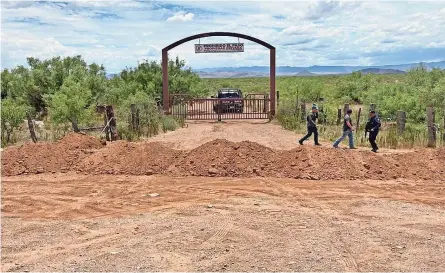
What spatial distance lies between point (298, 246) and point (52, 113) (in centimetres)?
1370

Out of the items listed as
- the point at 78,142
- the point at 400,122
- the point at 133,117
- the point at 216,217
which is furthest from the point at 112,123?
the point at 400,122

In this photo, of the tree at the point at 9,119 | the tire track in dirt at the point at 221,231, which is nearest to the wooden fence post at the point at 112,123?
the tree at the point at 9,119

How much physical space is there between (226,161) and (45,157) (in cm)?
539

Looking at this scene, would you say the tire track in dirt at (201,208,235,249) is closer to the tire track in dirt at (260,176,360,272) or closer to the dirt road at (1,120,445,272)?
the dirt road at (1,120,445,272)

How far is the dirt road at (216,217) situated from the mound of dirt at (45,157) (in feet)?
0.12

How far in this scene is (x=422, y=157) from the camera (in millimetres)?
13164

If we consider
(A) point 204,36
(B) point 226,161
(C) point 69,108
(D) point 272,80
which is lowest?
(B) point 226,161

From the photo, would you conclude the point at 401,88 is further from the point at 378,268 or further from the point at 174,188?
the point at 378,268

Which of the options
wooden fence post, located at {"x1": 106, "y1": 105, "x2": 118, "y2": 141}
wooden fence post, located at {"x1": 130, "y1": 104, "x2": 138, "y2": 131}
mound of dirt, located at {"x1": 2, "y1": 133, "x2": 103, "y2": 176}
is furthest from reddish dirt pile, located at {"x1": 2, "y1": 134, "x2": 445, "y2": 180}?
wooden fence post, located at {"x1": 130, "y1": 104, "x2": 138, "y2": 131}

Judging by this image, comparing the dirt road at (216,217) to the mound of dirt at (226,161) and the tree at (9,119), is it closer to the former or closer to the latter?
the mound of dirt at (226,161)

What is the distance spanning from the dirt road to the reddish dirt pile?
49 mm

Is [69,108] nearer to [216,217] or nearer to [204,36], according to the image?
[204,36]

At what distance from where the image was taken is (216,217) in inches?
358

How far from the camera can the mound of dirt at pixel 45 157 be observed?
44.6 ft
